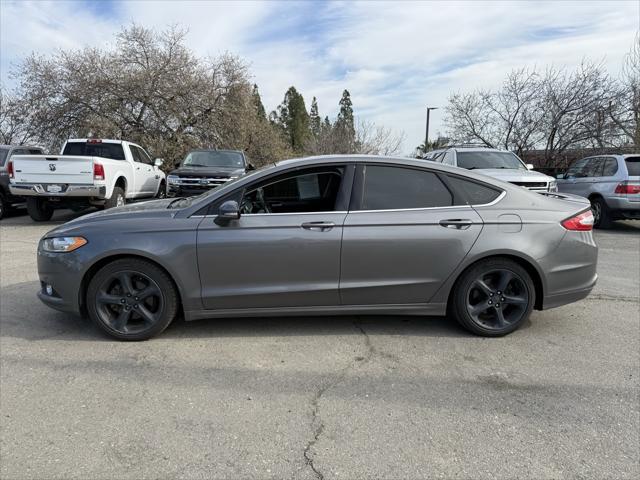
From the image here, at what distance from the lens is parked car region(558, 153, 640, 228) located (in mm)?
9812

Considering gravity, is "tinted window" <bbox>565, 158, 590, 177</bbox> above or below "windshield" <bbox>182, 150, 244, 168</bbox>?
below

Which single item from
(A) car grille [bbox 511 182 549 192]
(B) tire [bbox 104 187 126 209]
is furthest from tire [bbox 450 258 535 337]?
(B) tire [bbox 104 187 126 209]

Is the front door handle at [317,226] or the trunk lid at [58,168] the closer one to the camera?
the front door handle at [317,226]

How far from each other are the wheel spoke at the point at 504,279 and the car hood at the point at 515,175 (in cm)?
547

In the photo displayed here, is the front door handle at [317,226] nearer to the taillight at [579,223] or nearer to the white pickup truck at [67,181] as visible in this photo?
the taillight at [579,223]

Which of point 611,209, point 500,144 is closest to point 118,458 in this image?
point 611,209

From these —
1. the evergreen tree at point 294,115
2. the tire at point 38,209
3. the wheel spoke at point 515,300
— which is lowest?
the wheel spoke at point 515,300

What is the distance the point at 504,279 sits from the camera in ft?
12.7

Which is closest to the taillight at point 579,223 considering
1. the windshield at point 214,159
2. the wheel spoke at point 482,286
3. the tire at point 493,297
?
the tire at point 493,297

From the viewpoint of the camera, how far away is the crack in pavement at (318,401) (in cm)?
235

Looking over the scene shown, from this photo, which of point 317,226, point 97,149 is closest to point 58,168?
point 97,149

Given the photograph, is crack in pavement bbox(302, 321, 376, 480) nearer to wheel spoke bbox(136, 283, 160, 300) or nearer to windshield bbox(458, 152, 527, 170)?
wheel spoke bbox(136, 283, 160, 300)

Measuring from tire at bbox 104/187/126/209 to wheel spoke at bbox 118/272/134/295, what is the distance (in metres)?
6.74

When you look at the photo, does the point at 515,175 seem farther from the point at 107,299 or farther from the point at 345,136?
the point at 345,136
